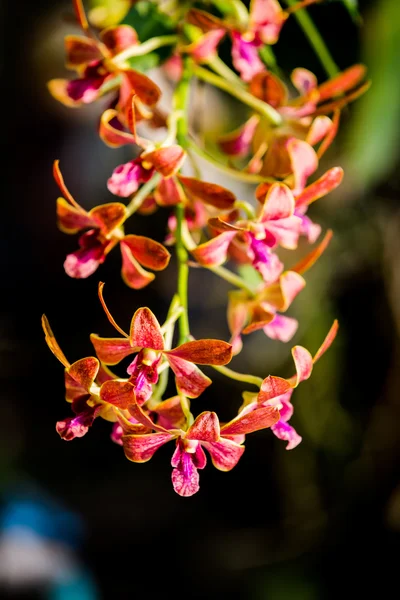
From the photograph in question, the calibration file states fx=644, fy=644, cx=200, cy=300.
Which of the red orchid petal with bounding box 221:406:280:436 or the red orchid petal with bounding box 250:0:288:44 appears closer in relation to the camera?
the red orchid petal with bounding box 221:406:280:436

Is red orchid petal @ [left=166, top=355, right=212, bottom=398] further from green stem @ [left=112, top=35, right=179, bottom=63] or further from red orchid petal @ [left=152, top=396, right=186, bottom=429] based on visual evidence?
green stem @ [left=112, top=35, right=179, bottom=63]

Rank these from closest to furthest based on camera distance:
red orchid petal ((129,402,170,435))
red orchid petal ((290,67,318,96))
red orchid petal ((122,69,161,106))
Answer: red orchid petal ((129,402,170,435))
red orchid petal ((122,69,161,106))
red orchid petal ((290,67,318,96))

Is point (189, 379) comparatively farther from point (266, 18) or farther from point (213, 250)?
point (266, 18)

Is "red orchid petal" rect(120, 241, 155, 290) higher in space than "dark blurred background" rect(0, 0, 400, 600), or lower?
higher

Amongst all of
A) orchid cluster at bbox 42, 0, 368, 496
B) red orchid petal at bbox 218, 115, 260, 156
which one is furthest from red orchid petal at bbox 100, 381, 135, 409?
red orchid petal at bbox 218, 115, 260, 156

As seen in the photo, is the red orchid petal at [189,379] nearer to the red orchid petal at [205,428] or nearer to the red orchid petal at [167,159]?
the red orchid petal at [205,428]

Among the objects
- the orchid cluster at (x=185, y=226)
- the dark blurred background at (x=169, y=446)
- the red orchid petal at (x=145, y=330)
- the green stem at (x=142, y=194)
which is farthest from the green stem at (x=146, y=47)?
the dark blurred background at (x=169, y=446)

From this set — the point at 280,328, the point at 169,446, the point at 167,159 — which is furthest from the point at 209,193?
the point at 169,446
